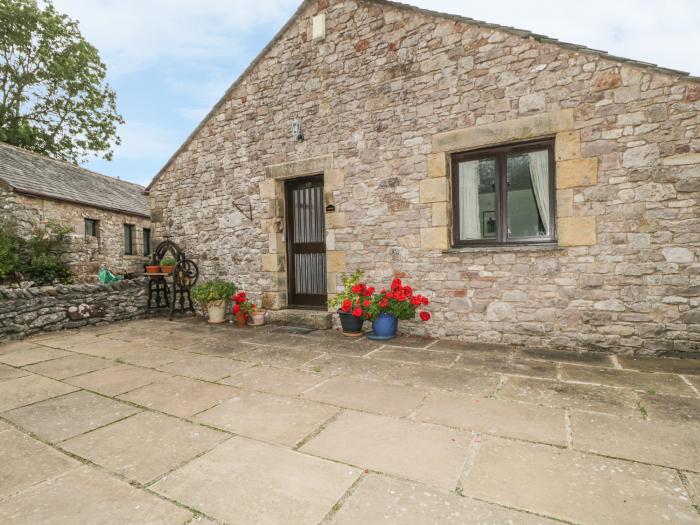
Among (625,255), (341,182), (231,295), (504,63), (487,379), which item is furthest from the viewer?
(231,295)

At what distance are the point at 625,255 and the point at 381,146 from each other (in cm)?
328

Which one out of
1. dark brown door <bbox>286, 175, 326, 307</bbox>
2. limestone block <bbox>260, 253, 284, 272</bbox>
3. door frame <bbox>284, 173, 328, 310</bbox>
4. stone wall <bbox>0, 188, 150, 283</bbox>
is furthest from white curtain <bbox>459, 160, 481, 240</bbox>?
stone wall <bbox>0, 188, 150, 283</bbox>

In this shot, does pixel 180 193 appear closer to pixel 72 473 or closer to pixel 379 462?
pixel 72 473

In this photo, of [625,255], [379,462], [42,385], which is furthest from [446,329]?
[42,385]

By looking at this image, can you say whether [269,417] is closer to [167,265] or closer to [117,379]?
[117,379]

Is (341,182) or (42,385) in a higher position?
(341,182)

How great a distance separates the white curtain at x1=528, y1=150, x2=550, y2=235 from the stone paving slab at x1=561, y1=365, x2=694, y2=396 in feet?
5.73

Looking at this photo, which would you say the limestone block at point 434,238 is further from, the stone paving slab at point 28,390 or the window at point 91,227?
the window at point 91,227

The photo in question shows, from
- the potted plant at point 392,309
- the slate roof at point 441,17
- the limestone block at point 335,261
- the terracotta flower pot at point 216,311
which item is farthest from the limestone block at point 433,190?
the terracotta flower pot at point 216,311

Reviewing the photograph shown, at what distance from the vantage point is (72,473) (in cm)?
197

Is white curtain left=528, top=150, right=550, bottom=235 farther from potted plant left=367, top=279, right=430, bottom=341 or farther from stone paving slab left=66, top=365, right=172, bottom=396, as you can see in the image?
stone paving slab left=66, top=365, right=172, bottom=396

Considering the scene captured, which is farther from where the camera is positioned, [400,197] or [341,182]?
[341,182]

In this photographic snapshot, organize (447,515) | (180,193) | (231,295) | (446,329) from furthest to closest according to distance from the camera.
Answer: (180,193) → (231,295) → (446,329) → (447,515)

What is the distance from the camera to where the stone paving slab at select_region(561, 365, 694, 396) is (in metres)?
2.98
